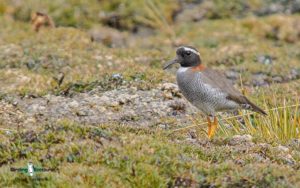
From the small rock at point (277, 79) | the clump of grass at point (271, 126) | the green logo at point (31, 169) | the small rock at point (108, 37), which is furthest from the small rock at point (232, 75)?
the green logo at point (31, 169)

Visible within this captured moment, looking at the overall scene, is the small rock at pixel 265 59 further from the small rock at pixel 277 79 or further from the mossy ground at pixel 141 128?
the small rock at pixel 277 79

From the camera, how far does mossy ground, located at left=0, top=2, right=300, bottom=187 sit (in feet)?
25.6

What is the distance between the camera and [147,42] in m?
16.7

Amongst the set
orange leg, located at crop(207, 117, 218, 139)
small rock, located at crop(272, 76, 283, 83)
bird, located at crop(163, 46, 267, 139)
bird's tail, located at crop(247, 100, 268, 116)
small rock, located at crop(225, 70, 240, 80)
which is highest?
bird, located at crop(163, 46, 267, 139)

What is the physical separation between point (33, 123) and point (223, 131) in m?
2.50

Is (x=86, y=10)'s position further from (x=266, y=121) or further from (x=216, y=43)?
(x=266, y=121)

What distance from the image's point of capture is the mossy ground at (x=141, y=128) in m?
7.82

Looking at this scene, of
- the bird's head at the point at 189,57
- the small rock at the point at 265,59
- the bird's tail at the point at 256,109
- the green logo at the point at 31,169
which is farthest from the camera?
the small rock at the point at 265,59

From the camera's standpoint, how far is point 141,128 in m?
9.16

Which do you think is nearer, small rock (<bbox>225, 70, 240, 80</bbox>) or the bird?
the bird

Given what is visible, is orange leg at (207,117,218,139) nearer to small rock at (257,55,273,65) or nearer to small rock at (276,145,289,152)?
small rock at (276,145,289,152)

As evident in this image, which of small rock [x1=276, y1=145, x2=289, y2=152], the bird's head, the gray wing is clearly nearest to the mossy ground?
small rock [x1=276, y1=145, x2=289, y2=152]

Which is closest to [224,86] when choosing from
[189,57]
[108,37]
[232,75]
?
[189,57]

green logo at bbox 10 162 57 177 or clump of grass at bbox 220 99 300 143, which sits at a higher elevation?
green logo at bbox 10 162 57 177
